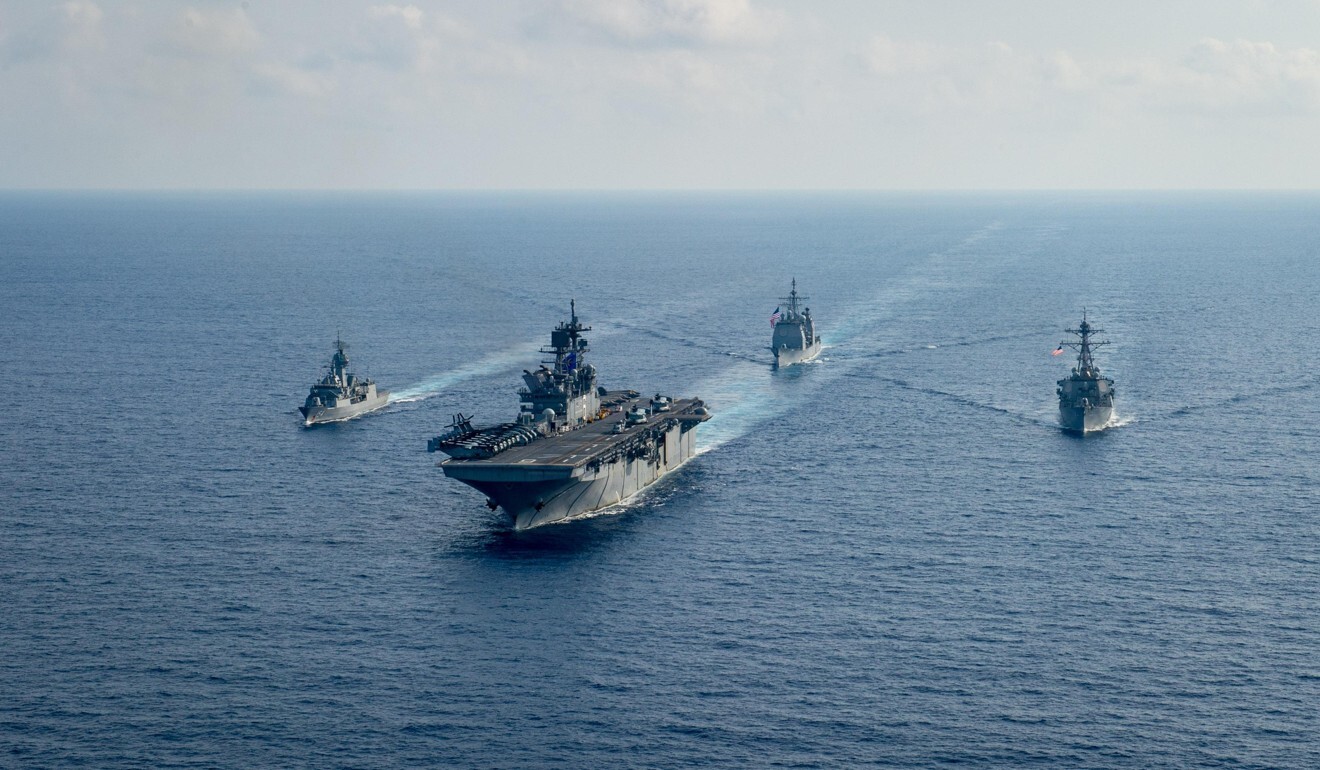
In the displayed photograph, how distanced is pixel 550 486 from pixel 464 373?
162ft

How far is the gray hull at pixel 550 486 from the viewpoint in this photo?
77.5 meters

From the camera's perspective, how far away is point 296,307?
17725 cm

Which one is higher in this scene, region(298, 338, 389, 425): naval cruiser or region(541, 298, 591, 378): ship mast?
region(541, 298, 591, 378): ship mast

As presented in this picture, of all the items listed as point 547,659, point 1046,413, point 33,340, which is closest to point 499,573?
point 547,659

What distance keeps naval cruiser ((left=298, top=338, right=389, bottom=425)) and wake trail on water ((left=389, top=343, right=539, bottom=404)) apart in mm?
2547

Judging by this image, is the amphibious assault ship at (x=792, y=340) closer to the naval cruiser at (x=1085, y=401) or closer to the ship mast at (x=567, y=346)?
the naval cruiser at (x=1085, y=401)

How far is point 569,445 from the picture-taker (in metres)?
87.8

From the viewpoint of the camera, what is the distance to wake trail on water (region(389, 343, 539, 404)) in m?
118

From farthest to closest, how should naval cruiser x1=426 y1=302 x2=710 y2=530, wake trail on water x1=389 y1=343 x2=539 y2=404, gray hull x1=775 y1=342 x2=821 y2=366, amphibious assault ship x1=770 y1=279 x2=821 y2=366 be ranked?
amphibious assault ship x1=770 y1=279 x2=821 y2=366
gray hull x1=775 y1=342 x2=821 y2=366
wake trail on water x1=389 y1=343 x2=539 y2=404
naval cruiser x1=426 y1=302 x2=710 y2=530

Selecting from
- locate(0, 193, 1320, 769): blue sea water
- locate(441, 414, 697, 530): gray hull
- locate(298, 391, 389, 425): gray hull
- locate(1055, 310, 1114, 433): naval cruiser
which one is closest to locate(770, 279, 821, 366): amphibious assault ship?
locate(0, 193, 1320, 769): blue sea water

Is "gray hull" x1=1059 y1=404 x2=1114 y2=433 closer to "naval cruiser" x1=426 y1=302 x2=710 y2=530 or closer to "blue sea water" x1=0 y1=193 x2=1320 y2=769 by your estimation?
"blue sea water" x1=0 y1=193 x2=1320 y2=769

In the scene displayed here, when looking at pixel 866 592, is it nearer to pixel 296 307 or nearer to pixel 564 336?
pixel 564 336

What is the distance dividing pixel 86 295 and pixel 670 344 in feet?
302

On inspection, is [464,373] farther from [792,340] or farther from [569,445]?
[569,445]
